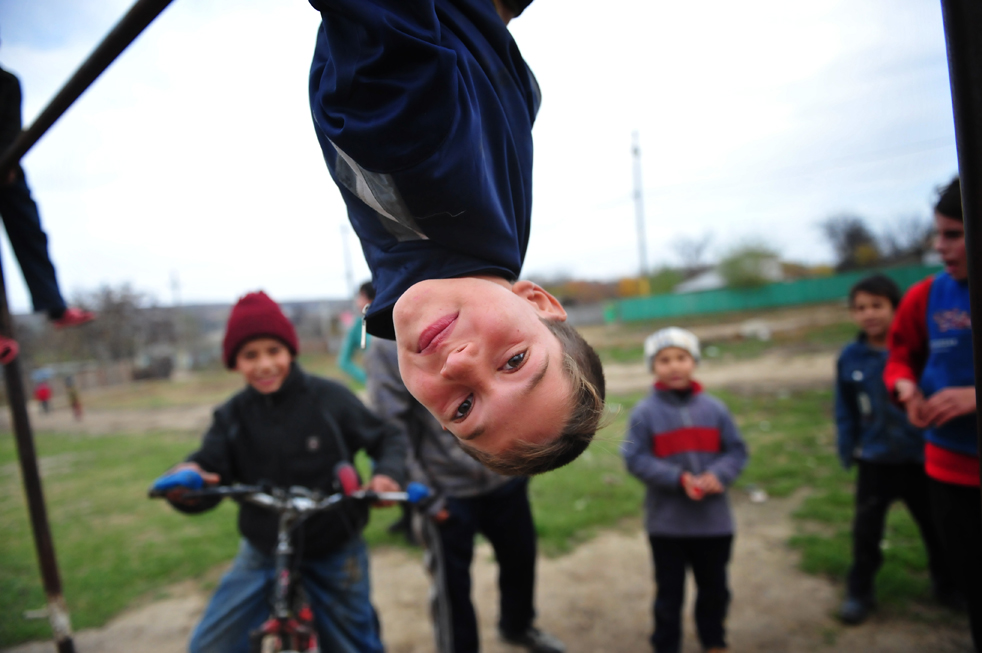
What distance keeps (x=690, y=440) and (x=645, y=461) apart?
0.28 meters

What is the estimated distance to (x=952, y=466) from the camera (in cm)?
243

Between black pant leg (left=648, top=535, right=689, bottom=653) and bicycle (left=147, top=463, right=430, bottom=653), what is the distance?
142 cm

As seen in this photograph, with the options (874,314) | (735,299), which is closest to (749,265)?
(735,299)

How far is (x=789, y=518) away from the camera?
4867 millimetres

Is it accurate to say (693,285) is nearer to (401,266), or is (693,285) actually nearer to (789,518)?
(789,518)

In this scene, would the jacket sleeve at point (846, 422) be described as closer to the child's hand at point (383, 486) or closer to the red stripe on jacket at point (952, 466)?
the red stripe on jacket at point (952, 466)

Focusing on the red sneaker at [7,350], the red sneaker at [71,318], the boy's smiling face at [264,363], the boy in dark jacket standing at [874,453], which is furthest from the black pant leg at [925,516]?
the red sneaker at [7,350]

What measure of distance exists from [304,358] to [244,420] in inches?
1158

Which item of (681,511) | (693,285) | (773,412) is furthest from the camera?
(693,285)

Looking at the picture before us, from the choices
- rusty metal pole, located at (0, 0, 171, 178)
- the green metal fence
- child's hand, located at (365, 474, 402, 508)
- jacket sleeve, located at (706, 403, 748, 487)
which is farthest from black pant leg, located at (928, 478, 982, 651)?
the green metal fence

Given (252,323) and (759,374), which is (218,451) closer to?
(252,323)

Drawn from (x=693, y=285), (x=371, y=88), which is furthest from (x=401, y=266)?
(x=693, y=285)

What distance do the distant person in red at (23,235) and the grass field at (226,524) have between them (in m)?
2.45

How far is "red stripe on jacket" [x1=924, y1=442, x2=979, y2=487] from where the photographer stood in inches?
93.6
